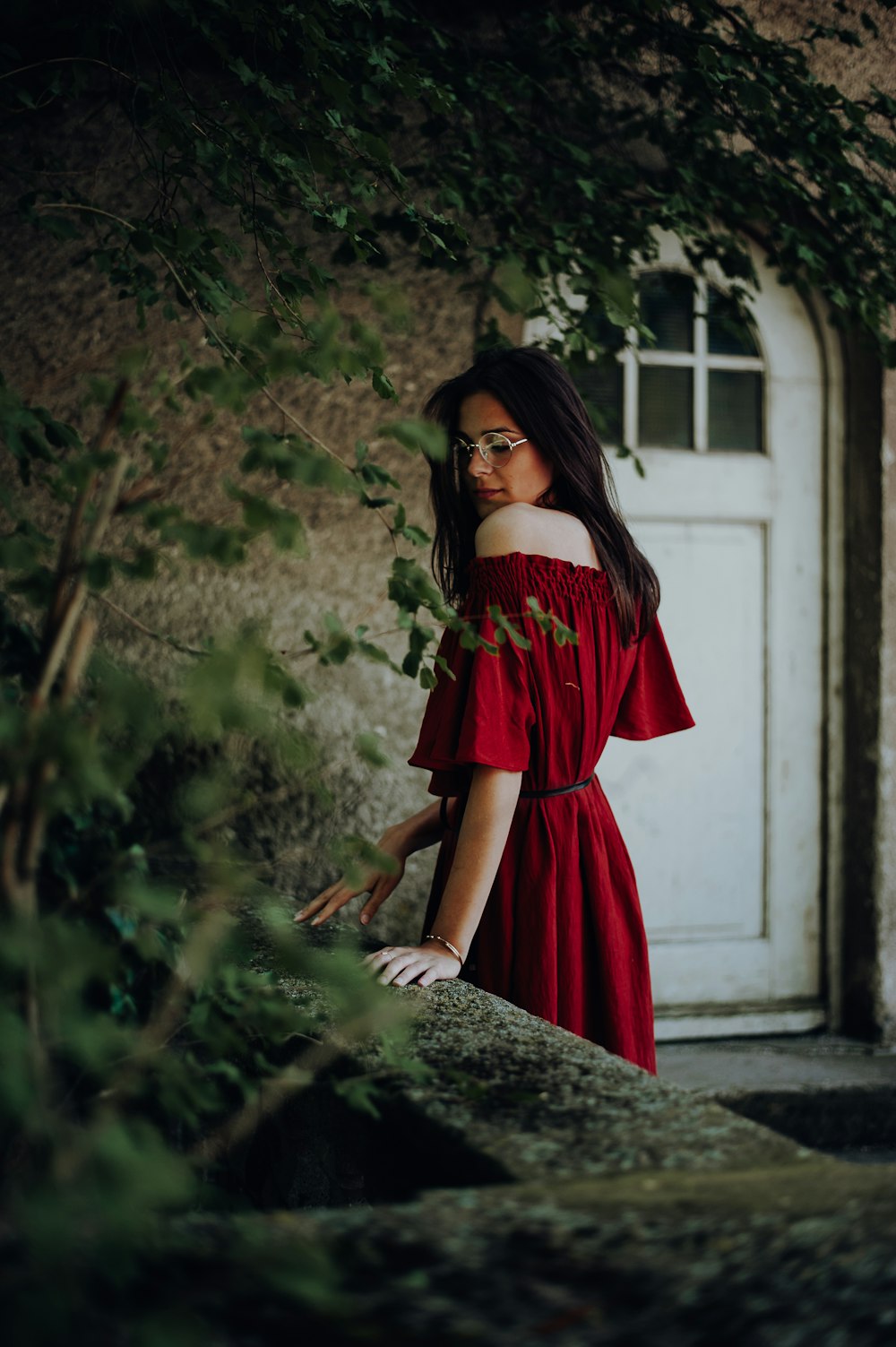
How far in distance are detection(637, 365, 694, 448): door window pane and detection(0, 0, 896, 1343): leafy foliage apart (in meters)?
0.24

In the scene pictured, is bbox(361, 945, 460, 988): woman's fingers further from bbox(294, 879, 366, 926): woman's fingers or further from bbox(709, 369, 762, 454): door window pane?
bbox(709, 369, 762, 454): door window pane

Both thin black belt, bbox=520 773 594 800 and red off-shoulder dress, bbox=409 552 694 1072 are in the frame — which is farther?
thin black belt, bbox=520 773 594 800

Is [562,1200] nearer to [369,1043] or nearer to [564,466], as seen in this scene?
[369,1043]

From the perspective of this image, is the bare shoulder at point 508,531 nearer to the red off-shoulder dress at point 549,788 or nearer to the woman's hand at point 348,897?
the red off-shoulder dress at point 549,788

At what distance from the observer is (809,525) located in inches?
160

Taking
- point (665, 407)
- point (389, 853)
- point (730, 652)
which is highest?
point (665, 407)

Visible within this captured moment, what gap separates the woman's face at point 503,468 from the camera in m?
2.17

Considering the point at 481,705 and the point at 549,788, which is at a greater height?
the point at 481,705

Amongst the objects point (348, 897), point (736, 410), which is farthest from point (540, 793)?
point (736, 410)

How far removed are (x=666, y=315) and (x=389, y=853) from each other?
2583 mm

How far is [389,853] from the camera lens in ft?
7.05

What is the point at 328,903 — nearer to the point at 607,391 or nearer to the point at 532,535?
the point at 532,535

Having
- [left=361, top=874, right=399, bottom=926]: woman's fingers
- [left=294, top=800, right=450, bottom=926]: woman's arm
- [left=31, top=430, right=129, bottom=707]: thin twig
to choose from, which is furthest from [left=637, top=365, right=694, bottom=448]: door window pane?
[left=31, top=430, right=129, bottom=707]: thin twig

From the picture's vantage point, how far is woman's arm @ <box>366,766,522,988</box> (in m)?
1.87
